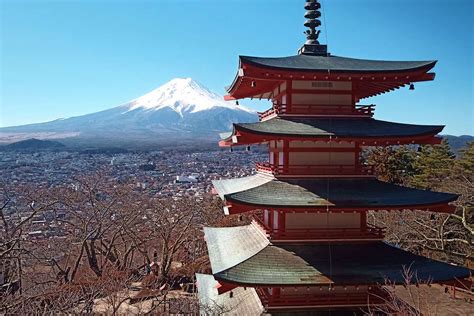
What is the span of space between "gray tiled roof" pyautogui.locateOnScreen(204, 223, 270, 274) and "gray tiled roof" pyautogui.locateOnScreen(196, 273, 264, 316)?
32.2 inches

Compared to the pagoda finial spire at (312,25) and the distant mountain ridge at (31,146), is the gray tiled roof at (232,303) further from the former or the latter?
the distant mountain ridge at (31,146)

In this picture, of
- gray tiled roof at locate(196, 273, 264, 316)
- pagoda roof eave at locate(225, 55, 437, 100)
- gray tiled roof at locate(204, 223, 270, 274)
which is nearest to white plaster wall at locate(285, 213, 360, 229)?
gray tiled roof at locate(204, 223, 270, 274)

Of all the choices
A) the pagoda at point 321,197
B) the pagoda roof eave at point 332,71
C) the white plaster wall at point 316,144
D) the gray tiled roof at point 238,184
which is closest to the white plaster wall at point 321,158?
the pagoda at point 321,197

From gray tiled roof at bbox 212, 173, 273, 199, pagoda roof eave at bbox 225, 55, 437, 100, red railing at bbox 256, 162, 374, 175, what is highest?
pagoda roof eave at bbox 225, 55, 437, 100

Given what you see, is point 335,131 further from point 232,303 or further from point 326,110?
point 232,303

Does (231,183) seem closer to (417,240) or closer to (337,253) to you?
(337,253)

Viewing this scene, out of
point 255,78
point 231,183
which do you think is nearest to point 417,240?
point 231,183

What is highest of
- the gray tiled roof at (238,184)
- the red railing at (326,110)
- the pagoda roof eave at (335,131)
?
the red railing at (326,110)

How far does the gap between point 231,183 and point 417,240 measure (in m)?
14.6

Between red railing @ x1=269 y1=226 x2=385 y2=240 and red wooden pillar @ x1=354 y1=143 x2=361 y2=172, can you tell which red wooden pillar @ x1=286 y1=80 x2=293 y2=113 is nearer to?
red wooden pillar @ x1=354 y1=143 x2=361 y2=172

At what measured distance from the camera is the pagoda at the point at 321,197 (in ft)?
33.0

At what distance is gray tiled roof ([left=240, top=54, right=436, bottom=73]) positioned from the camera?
10789mm

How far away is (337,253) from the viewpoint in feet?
35.2

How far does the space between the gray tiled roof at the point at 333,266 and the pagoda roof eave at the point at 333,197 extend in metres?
1.31
